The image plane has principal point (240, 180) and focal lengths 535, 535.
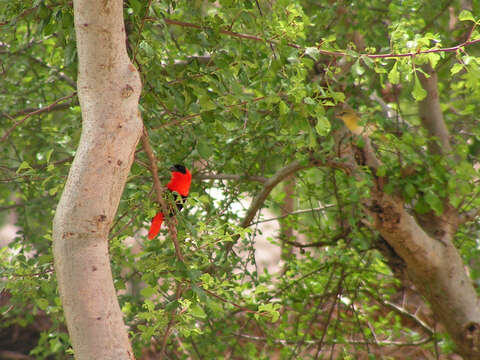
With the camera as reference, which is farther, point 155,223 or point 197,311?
point 155,223

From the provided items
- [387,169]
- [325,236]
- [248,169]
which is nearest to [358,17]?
[387,169]

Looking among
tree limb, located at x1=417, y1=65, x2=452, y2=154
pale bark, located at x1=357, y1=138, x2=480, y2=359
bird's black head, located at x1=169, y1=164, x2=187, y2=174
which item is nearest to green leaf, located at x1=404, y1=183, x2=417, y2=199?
pale bark, located at x1=357, y1=138, x2=480, y2=359

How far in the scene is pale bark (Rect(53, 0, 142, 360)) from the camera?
1284 mm

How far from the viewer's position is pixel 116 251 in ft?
7.85

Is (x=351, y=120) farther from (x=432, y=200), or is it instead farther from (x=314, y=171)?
(x=314, y=171)

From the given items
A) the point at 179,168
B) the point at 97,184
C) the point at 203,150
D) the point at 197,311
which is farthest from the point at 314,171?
the point at 97,184

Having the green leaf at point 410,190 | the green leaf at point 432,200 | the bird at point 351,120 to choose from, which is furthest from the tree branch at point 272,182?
the green leaf at point 432,200

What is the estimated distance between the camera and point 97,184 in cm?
135

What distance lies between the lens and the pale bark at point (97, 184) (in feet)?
4.21

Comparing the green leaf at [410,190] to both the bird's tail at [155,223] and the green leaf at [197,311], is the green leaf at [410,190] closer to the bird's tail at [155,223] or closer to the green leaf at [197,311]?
the bird's tail at [155,223]

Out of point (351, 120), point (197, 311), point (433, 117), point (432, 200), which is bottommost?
point (197, 311)

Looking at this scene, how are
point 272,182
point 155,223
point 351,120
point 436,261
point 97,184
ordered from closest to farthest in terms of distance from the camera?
point 97,184
point 155,223
point 351,120
point 272,182
point 436,261

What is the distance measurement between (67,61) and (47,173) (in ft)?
2.92

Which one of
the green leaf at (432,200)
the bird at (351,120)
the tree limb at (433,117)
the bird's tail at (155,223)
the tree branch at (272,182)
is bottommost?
the bird's tail at (155,223)
